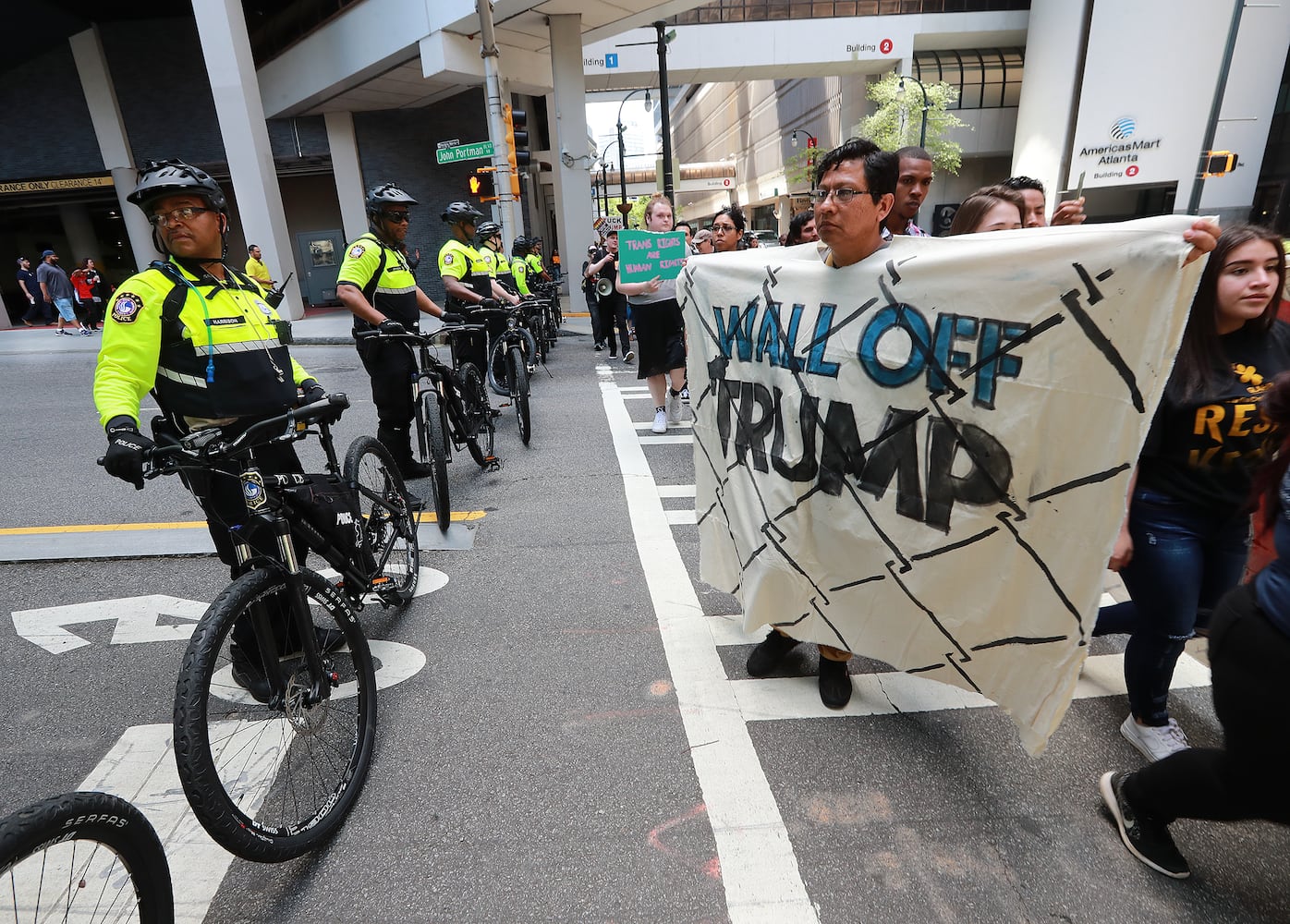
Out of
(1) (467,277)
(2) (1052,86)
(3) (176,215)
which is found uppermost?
(2) (1052,86)

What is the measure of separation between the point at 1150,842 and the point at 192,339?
3.63 m

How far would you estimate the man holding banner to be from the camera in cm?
190

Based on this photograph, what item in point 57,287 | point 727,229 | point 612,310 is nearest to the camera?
point 727,229

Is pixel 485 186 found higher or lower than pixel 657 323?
higher

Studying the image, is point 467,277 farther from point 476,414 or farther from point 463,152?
point 463,152

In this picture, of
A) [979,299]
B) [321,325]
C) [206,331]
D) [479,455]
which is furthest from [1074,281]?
[321,325]

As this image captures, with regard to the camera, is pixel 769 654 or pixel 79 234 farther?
pixel 79 234

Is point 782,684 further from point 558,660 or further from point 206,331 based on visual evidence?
point 206,331

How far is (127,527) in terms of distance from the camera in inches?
197

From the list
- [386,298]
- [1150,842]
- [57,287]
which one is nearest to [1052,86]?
[386,298]

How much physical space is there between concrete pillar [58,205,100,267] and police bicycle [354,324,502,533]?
1172 inches

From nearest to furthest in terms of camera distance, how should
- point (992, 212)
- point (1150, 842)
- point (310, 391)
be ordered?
1. point (1150, 842)
2. point (310, 391)
3. point (992, 212)

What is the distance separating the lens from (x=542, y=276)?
1530 cm

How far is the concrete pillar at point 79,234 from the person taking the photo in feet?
87.8
